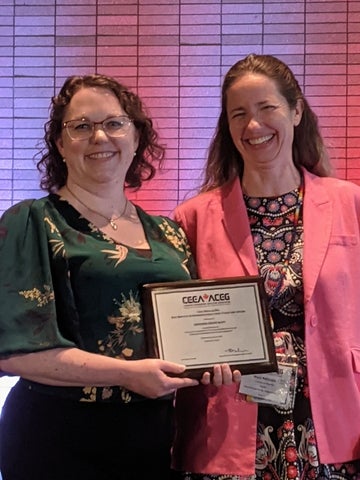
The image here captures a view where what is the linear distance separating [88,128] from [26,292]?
1.49 feet

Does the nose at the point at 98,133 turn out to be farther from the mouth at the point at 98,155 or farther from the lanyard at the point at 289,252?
the lanyard at the point at 289,252

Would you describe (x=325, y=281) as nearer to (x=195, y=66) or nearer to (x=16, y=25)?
(x=195, y=66)

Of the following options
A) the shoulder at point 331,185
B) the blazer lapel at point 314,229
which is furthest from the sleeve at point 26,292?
the shoulder at point 331,185

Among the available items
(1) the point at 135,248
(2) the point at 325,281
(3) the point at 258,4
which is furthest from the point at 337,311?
(3) the point at 258,4

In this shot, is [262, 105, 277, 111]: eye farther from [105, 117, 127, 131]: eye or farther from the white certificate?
the white certificate

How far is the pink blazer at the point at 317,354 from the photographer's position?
1.57 meters

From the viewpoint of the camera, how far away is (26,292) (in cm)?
146

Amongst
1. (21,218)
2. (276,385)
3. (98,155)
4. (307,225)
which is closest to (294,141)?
(307,225)

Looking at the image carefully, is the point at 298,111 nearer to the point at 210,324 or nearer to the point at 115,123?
the point at 115,123

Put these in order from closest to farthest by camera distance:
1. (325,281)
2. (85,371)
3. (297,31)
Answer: (85,371) < (325,281) < (297,31)

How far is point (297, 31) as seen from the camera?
7.96 ft

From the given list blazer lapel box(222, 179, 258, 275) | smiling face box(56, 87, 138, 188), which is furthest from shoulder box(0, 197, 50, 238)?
blazer lapel box(222, 179, 258, 275)

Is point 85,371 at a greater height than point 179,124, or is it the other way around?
point 179,124

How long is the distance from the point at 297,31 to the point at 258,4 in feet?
0.58
